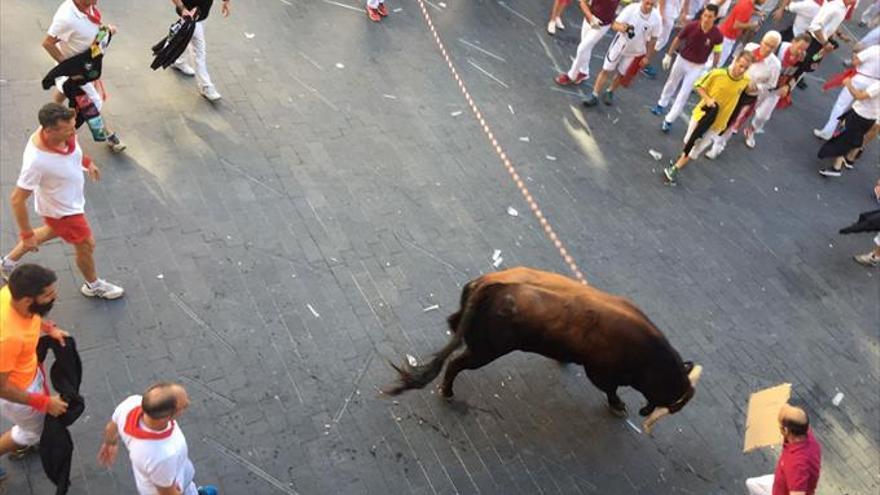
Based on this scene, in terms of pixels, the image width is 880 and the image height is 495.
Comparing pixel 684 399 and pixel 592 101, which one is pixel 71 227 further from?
pixel 592 101

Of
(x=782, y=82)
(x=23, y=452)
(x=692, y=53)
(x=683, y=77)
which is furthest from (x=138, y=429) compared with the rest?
(x=782, y=82)

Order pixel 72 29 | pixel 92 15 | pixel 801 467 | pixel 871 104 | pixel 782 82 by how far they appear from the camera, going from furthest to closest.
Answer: pixel 782 82
pixel 871 104
pixel 92 15
pixel 72 29
pixel 801 467

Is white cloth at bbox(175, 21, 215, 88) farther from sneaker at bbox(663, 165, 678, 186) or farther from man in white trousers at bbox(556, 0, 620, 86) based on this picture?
sneaker at bbox(663, 165, 678, 186)

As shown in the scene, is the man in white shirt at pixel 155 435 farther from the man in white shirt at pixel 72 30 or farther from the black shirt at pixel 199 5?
the black shirt at pixel 199 5

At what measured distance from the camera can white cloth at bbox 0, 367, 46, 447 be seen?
4.16m

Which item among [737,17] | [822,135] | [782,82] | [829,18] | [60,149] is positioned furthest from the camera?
[822,135]

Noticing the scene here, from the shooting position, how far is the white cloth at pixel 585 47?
1025 centimetres

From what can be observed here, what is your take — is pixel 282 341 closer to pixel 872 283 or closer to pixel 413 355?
pixel 413 355

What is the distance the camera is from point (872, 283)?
28.9ft

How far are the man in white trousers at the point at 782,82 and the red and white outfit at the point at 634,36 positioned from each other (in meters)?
2.00

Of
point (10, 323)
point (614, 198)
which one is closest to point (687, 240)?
point (614, 198)

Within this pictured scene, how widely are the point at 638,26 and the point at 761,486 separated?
7009mm

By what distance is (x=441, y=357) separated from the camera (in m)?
5.29

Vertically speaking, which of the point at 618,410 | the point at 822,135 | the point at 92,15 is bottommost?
the point at 618,410
